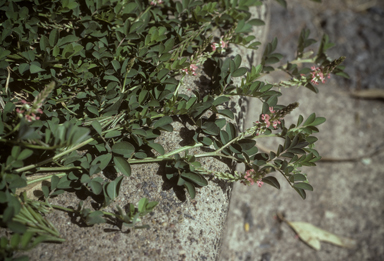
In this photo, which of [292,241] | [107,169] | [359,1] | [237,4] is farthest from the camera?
[359,1]

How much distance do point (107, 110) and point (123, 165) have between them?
0.24 m

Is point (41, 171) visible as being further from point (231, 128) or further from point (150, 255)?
point (231, 128)

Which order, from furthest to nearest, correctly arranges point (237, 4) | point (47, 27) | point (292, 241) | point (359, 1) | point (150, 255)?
point (359, 1)
point (292, 241)
point (237, 4)
point (47, 27)
point (150, 255)

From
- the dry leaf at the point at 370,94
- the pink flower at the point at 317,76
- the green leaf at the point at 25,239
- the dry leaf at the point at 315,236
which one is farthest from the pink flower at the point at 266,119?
the dry leaf at the point at 370,94

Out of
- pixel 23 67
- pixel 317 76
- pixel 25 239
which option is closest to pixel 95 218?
pixel 25 239

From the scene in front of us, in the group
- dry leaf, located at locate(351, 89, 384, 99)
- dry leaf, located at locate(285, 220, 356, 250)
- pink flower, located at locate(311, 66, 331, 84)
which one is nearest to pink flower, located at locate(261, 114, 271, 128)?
pink flower, located at locate(311, 66, 331, 84)

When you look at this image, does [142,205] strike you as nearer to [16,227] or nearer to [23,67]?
[16,227]

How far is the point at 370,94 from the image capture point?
301cm

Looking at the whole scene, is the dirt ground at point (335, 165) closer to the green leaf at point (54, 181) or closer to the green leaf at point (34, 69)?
the green leaf at point (54, 181)

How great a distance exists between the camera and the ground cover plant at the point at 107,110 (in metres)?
1.24

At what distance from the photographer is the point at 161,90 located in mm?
1449

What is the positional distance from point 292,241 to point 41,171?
178 cm

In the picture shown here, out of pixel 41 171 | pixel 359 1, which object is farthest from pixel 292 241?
pixel 359 1

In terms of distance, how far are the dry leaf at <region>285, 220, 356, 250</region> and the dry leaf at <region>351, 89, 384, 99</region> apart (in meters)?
1.32
